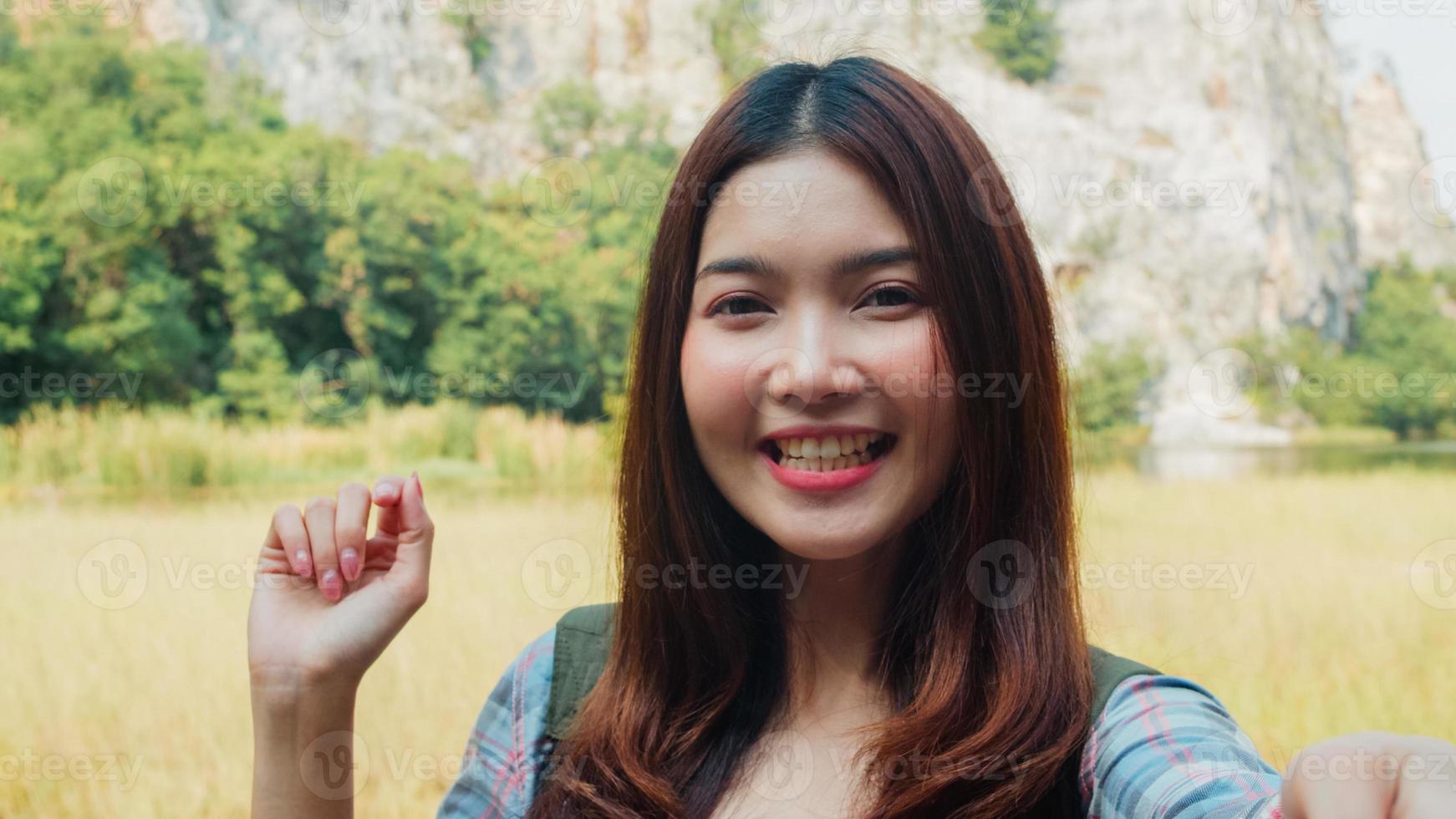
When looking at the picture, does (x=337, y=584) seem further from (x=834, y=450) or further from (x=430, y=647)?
(x=430, y=647)

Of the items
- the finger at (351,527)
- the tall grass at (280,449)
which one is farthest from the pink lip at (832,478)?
the tall grass at (280,449)

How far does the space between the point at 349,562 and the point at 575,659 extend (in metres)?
0.21

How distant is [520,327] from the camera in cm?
531

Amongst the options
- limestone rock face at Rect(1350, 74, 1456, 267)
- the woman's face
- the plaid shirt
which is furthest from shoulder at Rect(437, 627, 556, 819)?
limestone rock face at Rect(1350, 74, 1456, 267)

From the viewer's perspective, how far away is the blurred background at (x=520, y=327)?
7.45 ft

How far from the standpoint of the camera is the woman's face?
28.1 inches

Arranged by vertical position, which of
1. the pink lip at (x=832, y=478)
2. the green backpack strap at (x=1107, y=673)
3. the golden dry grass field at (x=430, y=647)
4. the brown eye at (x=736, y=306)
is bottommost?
the golden dry grass field at (x=430, y=647)

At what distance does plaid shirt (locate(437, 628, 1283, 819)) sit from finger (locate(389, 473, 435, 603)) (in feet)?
0.46

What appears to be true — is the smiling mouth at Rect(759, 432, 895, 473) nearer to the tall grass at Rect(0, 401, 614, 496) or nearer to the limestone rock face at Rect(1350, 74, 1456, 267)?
the tall grass at Rect(0, 401, 614, 496)

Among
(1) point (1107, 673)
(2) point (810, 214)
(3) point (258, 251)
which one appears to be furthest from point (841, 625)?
(3) point (258, 251)

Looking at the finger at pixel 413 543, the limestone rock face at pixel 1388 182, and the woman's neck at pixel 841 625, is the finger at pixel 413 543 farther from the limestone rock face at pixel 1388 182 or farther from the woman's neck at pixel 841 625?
the limestone rock face at pixel 1388 182

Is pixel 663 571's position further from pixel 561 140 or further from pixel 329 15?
pixel 329 15

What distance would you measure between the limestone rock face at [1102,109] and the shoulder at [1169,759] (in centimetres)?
503

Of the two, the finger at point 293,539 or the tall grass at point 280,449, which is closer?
the finger at point 293,539
